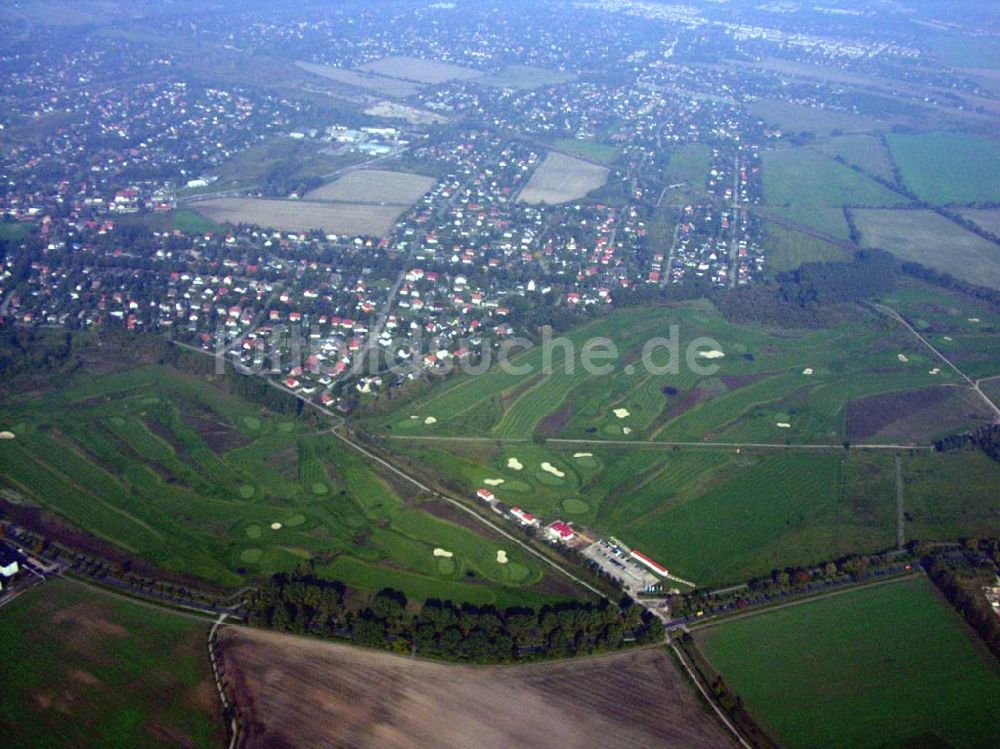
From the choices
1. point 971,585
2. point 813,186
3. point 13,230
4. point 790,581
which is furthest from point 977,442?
point 13,230

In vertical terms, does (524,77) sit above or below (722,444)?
above

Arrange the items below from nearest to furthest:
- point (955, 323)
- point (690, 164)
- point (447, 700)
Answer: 1. point (447, 700)
2. point (955, 323)
3. point (690, 164)

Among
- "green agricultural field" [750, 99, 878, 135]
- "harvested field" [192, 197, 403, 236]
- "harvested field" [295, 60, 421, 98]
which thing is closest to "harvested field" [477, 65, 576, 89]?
"harvested field" [295, 60, 421, 98]

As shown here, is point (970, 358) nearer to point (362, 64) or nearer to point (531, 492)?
point (531, 492)

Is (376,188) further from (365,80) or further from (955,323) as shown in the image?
(955,323)

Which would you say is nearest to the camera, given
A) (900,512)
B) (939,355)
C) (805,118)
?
(900,512)

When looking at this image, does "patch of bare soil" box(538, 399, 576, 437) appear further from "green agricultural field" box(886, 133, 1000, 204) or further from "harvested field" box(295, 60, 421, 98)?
"harvested field" box(295, 60, 421, 98)
